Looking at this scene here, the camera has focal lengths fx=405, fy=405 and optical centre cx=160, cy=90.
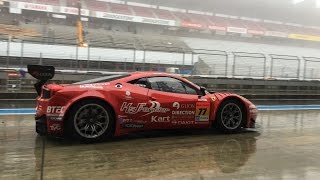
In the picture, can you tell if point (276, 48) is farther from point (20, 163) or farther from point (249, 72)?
point (20, 163)

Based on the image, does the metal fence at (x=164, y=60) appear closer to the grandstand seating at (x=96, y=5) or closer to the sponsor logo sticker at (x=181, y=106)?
the sponsor logo sticker at (x=181, y=106)

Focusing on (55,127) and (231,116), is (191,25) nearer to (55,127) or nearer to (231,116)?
(231,116)

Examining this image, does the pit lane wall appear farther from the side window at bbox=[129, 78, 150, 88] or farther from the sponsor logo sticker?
the sponsor logo sticker

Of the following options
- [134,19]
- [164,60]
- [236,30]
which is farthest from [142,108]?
[236,30]

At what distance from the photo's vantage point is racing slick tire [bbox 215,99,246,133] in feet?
25.2

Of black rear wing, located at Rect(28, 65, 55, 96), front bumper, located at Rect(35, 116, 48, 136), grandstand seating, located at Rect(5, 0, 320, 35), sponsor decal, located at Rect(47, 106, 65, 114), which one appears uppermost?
grandstand seating, located at Rect(5, 0, 320, 35)

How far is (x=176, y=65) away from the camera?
2023cm

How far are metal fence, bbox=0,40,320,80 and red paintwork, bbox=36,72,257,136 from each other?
10369 mm

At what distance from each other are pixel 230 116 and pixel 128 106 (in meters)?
2.16

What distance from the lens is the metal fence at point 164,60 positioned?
57.6 ft

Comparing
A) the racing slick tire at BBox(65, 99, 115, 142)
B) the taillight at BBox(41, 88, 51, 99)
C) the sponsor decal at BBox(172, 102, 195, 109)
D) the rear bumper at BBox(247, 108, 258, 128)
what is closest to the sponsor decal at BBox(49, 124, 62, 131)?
the racing slick tire at BBox(65, 99, 115, 142)

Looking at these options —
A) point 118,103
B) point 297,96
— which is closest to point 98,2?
point 297,96

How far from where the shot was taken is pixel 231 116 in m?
7.82

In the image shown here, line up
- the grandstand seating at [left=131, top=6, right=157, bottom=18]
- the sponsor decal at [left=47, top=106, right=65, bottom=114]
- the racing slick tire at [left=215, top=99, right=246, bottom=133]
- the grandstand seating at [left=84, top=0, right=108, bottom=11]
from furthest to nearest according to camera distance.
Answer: the grandstand seating at [left=131, top=6, right=157, bottom=18] → the grandstand seating at [left=84, top=0, right=108, bottom=11] → the racing slick tire at [left=215, top=99, right=246, bottom=133] → the sponsor decal at [left=47, top=106, right=65, bottom=114]
